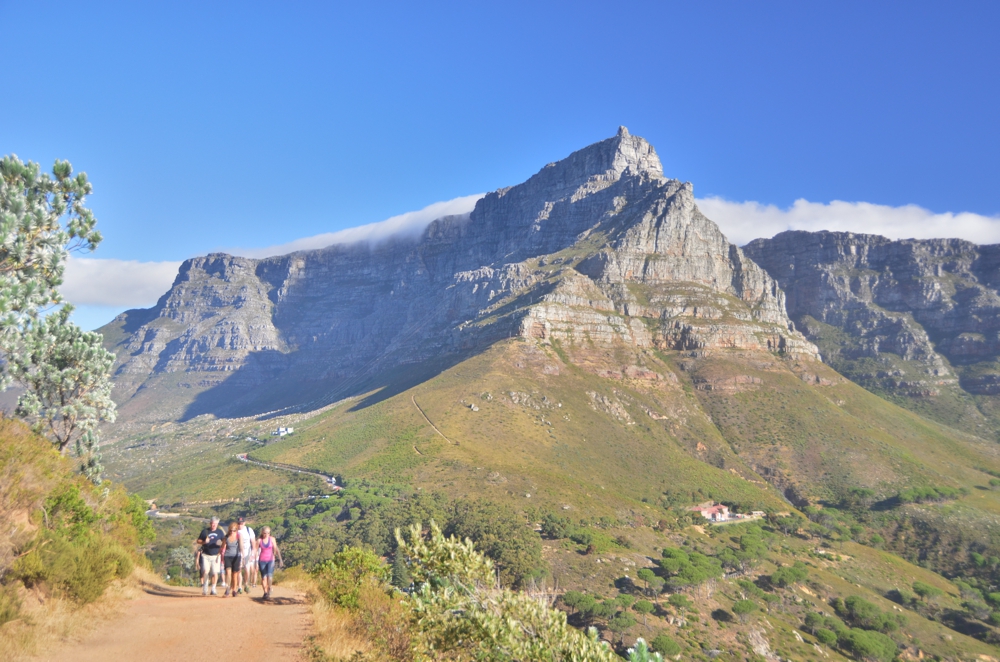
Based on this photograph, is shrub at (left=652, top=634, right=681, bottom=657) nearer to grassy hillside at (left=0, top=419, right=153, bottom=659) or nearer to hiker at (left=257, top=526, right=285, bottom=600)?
hiker at (left=257, top=526, right=285, bottom=600)

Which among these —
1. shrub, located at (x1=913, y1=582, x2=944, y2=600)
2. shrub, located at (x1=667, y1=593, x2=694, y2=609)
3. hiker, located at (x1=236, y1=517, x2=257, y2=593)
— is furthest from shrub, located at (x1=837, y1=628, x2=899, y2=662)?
hiker, located at (x1=236, y1=517, x2=257, y2=593)

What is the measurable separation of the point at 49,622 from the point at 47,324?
39.6ft

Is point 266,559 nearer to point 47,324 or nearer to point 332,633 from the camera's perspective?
point 332,633

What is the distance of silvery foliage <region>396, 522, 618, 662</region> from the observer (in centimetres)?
1220

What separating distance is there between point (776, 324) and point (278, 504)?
171 meters

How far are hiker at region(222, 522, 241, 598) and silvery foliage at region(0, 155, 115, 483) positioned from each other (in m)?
8.77

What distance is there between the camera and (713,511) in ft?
343

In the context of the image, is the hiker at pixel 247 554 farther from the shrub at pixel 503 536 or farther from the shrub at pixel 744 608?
the shrub at pixel 744 608

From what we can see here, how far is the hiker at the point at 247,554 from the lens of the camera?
2022cm

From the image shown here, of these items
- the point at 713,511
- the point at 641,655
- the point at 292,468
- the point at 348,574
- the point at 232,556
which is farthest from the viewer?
the point at 292,468

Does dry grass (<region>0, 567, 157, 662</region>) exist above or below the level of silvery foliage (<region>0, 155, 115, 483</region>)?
below

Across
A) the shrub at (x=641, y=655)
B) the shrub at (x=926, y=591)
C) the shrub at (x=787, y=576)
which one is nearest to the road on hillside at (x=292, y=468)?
the shrub at (x=787, y=576)

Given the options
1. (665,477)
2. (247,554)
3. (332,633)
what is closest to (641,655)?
(332,633)

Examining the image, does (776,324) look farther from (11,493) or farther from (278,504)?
(11,493)
